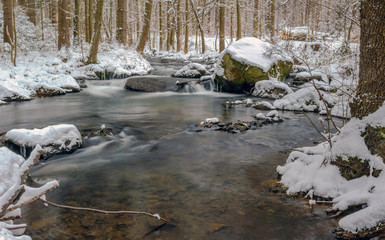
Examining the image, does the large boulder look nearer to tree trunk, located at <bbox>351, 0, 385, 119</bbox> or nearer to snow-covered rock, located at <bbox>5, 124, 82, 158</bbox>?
snow-covered rock, located at <bbox>5, 124, 82, 158</bbox>

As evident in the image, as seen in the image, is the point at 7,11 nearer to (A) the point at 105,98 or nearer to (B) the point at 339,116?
(A) the point at 105,98

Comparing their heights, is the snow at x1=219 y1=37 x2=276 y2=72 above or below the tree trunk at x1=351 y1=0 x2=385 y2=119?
above

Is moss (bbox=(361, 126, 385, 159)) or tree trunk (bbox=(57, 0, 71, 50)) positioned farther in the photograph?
tree trunk (bbox=(57, 0, 71, 50))

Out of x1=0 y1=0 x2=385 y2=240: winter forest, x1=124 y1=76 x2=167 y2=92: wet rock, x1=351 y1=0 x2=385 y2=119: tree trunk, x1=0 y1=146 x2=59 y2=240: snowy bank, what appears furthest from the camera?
x1=124 y1=76 x2=167 y2=92: wet rock

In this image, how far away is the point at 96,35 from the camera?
14.8m

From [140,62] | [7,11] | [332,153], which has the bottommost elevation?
[332,153]

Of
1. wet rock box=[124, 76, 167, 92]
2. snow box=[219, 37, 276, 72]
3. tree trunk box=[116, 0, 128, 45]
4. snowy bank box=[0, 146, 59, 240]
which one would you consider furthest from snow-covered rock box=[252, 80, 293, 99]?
snowy bank box=[0, 146, 59, 240]

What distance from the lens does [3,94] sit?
410 inches

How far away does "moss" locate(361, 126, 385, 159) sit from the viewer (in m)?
3.29

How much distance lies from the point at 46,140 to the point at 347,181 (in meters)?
4.68

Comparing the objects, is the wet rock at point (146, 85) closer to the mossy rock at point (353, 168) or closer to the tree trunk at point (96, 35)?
the tree trunk at point (96, 35)

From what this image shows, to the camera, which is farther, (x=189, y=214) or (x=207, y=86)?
(x=207, y=86)

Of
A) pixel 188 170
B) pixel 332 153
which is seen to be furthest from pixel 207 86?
pixel 332 153

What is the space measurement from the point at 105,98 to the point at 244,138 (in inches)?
263
